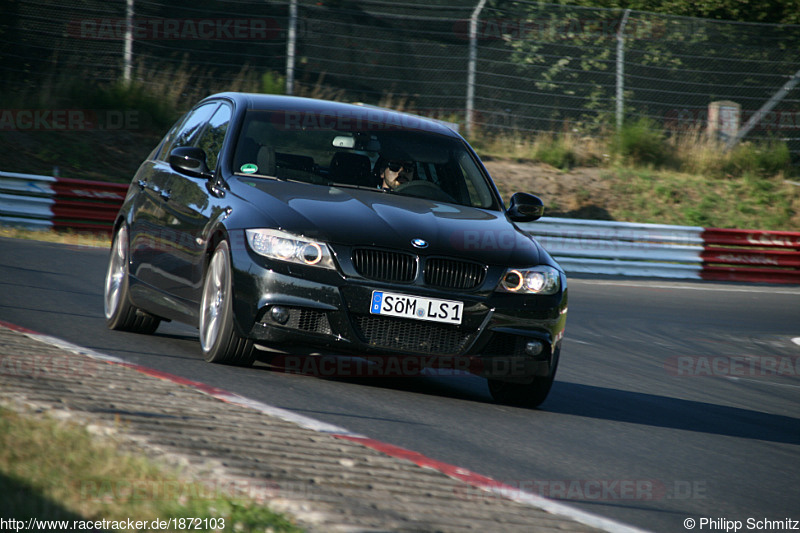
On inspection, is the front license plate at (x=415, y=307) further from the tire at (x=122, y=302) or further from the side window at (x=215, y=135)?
the tire at (x=122, y=302)

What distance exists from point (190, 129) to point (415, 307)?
3013 millimetres

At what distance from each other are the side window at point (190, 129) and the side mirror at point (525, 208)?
228cm

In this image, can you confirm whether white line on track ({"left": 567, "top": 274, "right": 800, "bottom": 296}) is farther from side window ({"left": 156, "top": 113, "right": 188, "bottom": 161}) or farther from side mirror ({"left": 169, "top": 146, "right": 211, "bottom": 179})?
side mirror ({"left": 169, "top": 146, "right": 211, "bottom": 179})

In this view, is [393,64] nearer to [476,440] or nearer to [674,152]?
[674,152]

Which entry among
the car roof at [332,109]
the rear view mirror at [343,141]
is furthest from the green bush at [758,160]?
the rear view mirror at [343,141]

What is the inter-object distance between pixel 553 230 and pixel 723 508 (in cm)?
1489

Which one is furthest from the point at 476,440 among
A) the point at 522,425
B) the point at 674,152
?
the point at 674,152

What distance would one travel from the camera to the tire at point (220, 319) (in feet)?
21.7

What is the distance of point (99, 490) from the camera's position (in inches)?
142

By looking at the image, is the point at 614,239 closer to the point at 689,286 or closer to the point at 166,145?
the point at 689,286

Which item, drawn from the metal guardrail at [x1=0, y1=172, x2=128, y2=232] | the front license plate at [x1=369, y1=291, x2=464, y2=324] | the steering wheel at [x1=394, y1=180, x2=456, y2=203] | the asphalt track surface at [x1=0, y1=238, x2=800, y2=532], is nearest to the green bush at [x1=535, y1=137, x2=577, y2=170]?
the metal guardrail at [x1=0, y1=172, x2=128, y2=232]

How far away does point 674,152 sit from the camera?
26047 mm

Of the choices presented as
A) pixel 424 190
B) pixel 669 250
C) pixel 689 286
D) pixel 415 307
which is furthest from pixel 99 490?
pixel 669 250

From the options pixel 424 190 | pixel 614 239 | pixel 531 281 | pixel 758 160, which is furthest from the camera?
pixel 758 160
